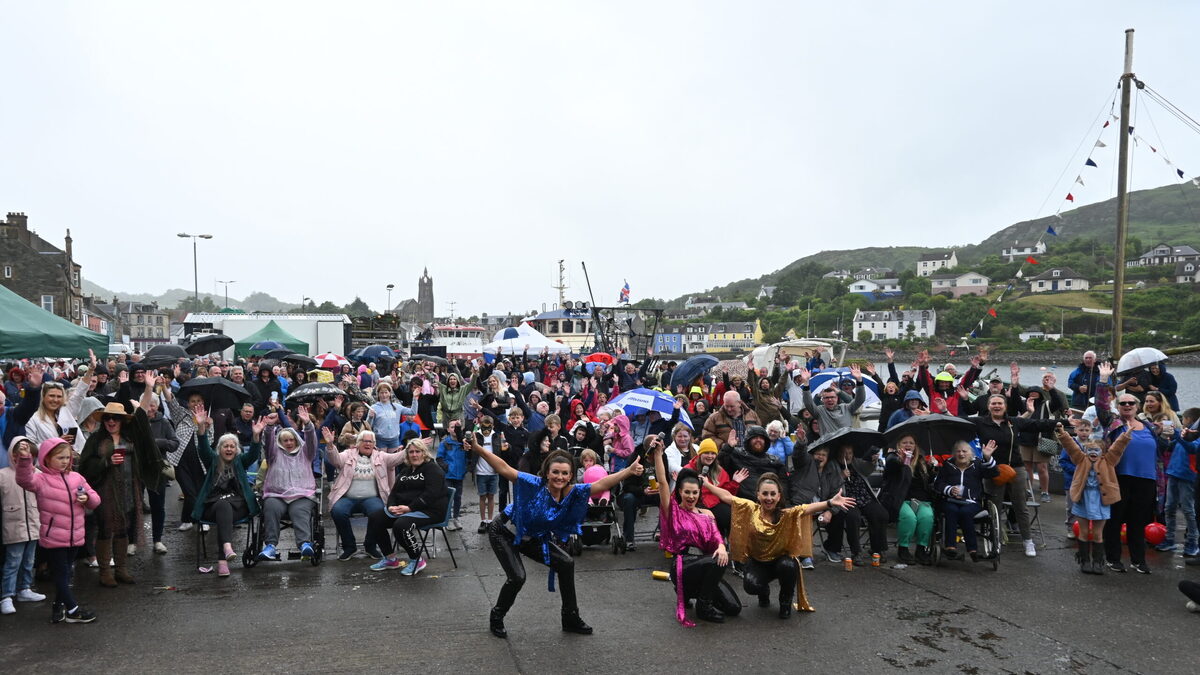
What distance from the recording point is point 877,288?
147375mm

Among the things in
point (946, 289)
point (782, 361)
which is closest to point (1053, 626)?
point (782, 361)

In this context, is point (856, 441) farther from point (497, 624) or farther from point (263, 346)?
point (263, 346)

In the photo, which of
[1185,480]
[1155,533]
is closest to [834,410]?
[1155,533]

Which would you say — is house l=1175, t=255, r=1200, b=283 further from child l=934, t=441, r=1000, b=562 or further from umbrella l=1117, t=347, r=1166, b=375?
child l=934, t=441, r=1000, b=562

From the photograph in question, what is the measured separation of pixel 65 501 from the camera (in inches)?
230

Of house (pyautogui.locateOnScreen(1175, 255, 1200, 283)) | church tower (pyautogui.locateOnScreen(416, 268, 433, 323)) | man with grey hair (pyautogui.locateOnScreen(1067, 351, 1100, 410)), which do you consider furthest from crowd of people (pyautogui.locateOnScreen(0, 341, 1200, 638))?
church tower (pyautogui.locateOnScreen(416, 268, 433, 323))

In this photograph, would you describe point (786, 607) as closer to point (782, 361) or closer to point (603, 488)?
point (603, 488)

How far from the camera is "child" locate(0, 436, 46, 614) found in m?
5.66

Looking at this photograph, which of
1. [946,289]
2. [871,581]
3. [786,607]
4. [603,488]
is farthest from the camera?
[946,289]

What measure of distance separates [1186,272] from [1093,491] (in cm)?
9082

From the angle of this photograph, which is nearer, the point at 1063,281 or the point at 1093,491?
the point at 1093,491

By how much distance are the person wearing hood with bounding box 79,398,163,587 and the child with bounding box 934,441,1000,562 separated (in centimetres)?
736

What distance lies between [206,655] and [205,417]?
10.2 feet

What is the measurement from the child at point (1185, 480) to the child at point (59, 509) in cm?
968
